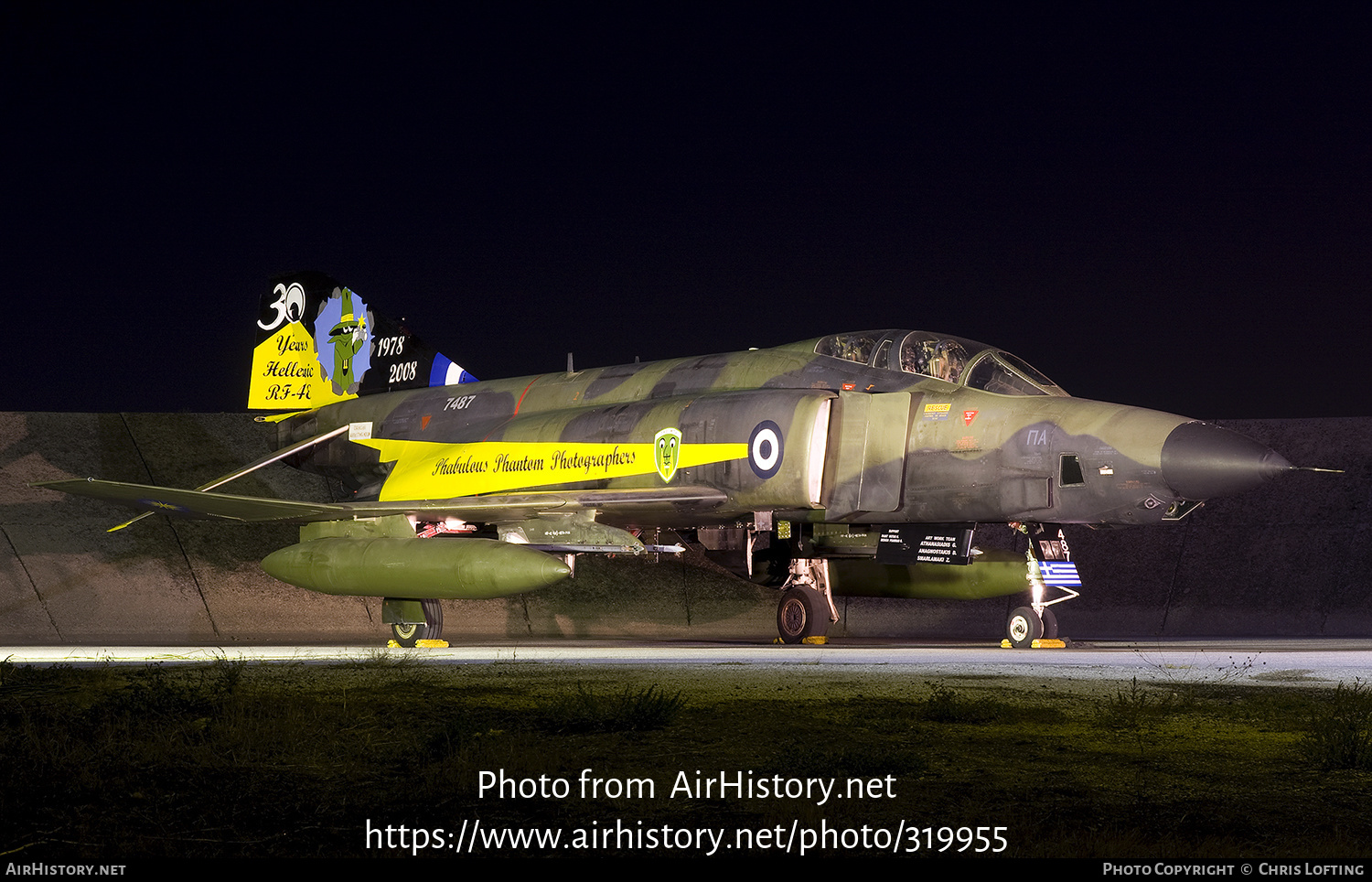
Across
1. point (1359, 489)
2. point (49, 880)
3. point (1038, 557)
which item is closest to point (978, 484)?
point (1038, 557)

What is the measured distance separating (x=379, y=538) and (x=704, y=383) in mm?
3935

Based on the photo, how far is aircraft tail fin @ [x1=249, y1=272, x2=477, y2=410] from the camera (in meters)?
17.8

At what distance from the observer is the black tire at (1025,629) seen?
11.8 m

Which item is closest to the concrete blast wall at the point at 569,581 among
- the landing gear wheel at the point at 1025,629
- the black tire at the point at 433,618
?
the black tire at the point at 433,618

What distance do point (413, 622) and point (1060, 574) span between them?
7276mm

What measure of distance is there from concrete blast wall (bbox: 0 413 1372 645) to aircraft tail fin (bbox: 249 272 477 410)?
3629 mm

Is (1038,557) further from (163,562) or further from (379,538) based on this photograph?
(163,562)

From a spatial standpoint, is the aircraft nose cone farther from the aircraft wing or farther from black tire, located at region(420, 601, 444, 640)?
black tire, located at region(420, 601, 444, 640)

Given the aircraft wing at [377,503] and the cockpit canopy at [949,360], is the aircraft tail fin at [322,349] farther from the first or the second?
the cockpit canopy at [949,360]

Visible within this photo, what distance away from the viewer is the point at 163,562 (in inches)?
792

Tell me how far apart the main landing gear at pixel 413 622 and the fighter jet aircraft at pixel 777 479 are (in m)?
0.02

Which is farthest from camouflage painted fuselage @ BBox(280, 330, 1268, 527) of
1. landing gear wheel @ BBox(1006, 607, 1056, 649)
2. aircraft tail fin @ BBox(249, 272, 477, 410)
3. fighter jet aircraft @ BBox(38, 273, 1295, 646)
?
aircraft tail fin @ BBox(249, 272, 477, 410)

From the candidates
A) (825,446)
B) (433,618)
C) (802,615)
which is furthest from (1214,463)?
(433,618)

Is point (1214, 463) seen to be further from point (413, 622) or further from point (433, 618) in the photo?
point (413, 622)
